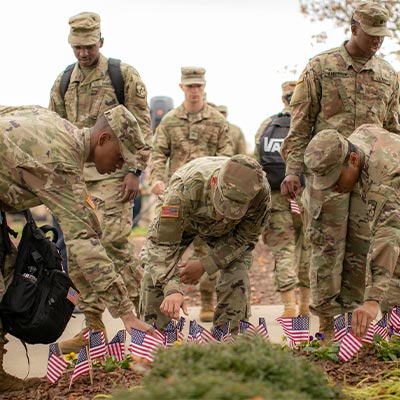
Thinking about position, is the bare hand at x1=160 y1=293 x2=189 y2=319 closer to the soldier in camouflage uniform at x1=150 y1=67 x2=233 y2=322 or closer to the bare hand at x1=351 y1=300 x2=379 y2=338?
the bare hand at x1=351 y1=300 x2=379 y2=338

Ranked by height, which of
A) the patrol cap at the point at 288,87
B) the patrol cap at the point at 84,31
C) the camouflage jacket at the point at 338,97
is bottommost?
the patrol cap at the point at 288,87

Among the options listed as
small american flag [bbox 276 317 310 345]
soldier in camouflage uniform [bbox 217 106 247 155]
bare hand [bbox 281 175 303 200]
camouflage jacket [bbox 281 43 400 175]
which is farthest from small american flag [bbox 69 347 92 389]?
soldier in camouflage uniform [bbox 217 106 247 155]

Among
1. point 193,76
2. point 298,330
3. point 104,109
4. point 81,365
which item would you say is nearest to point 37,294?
point 81,365

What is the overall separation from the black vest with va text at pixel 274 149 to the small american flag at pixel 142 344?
427 centimetres

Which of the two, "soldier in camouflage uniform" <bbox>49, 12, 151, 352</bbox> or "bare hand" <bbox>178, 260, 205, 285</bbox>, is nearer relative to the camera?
"bare hand" <bbox>178, 260, 205, 285</bbox>

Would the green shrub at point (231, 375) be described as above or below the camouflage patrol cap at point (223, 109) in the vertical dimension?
above

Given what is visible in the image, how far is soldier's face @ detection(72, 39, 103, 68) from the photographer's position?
23.0ft

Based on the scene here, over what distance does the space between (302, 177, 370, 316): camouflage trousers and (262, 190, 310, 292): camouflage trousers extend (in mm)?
1759

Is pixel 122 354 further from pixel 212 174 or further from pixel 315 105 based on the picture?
pixel 315 105

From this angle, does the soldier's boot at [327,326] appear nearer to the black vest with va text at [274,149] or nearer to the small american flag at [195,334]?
the small american flag at [195,334]

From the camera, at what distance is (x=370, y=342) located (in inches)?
202

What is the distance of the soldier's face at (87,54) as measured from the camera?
23.0 feet

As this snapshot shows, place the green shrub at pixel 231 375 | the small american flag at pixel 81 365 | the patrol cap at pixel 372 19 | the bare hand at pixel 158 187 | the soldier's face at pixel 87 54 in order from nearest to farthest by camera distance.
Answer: the green shrub at pixel 231 375 < the small american flag at pixel 81 365 < the patrol cap at pixel 372 19 < the soldier's face at pixel 87 54 < the bare hand at pixel 158 187

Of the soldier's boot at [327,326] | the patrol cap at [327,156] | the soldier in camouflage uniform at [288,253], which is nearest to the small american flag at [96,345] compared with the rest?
the patrol cap at [327,156]
